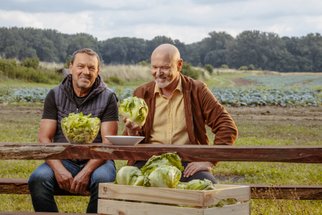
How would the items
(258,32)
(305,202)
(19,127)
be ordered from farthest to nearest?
(258,32) < (19,127) < (305,202)

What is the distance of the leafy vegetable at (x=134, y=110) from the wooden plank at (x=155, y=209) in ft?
3.10

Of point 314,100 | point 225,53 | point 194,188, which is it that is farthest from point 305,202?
point 225,53

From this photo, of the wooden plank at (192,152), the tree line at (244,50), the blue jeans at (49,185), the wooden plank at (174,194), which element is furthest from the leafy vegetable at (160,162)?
the tree line at (244,50)

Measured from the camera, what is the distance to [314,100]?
31.1m

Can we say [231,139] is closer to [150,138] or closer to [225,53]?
[150,138]

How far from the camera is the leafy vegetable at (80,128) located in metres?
5.75

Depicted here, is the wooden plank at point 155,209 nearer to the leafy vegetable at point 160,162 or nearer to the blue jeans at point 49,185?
the leafy vegetable at point 160,162

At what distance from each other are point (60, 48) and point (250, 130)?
53.8 m

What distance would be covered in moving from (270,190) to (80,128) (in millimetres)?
2063

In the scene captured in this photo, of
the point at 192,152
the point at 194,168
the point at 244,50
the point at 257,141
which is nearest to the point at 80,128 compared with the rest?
the point at 192,152

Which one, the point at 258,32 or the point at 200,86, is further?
the point at 258,32

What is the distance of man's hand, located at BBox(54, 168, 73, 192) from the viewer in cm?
611

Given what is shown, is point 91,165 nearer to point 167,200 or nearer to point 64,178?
point 64,178

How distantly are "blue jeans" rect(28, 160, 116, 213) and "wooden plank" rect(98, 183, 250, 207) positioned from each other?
1.00m
